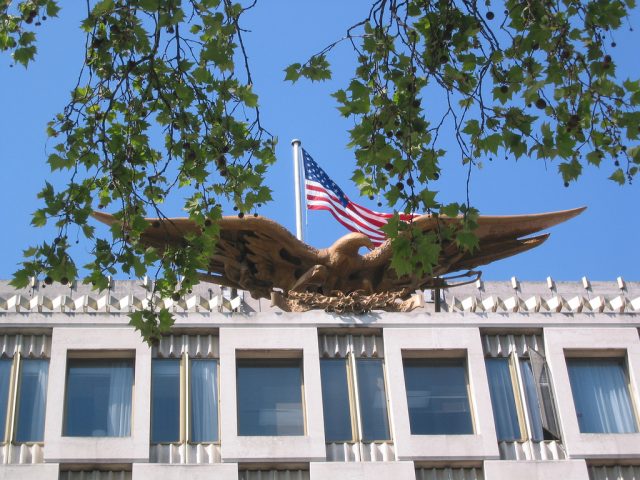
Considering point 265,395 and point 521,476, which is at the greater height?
point 265,395

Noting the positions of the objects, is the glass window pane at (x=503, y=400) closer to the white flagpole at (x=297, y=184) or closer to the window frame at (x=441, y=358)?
the window frame at (x=441, y=358)

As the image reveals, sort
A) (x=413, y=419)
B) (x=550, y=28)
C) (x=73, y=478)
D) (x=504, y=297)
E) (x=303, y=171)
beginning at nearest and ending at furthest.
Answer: (x=550, y=28) < (x=73, y=478) < (x=413, y=419) < (x=504, y=297) < (x=303, y=171)

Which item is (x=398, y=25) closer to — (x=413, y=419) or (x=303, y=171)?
(x=413, y=419)

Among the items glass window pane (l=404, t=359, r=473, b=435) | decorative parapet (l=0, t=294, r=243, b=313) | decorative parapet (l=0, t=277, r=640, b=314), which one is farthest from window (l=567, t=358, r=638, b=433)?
decorative parapet (l=0, t=294, r=243, b=313)

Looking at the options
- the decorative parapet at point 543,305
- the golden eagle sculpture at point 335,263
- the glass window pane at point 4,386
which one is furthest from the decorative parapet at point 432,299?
the glass window pane at point 4,386

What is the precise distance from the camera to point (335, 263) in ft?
113

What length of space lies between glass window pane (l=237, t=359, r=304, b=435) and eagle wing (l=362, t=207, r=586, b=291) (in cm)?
338

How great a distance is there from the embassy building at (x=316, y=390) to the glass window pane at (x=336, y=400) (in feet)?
0.17

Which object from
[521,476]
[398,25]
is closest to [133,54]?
[398,25]

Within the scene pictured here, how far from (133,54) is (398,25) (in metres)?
3.59

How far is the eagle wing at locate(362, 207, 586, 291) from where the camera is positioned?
3438 centimetres

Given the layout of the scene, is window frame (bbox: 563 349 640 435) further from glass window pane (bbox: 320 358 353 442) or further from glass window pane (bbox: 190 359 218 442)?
glass window pane (bbox: 190 359 218 442)

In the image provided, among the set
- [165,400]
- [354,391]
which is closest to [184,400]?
[165,400]

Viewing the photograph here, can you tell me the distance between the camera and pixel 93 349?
33312 millimetres
